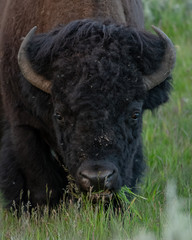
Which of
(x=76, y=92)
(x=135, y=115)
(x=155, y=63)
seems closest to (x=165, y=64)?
(x=155, y=63)

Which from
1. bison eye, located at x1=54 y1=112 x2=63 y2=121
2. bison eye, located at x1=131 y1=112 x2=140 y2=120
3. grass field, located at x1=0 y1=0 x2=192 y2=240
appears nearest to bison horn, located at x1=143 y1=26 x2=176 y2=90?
bison eye, located at x1=131 y1=112 x2=140 y2=120

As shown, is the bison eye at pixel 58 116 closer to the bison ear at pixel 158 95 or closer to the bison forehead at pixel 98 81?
the bison forehead at pixel 98 81

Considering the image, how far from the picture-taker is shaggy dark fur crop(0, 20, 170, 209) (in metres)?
4.23

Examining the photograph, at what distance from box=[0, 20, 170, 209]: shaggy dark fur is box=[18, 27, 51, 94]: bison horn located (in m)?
0.05

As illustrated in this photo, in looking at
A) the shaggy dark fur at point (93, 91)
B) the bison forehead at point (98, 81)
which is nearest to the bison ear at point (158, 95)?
the shaggy dark fur at point (93, 91)

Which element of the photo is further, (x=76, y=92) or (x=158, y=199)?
(x=158, y=199)

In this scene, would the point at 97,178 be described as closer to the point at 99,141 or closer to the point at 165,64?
the point at 99,141

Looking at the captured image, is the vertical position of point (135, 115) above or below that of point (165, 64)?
below

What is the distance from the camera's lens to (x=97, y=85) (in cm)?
424

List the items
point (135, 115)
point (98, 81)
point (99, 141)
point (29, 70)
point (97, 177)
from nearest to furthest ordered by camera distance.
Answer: point (97, 177) → point (99, 141) → point (98, 81) → point (135, 115) → point (29, 70)

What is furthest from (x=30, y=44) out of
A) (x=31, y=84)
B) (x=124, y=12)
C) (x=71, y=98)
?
(x=124, y=12)

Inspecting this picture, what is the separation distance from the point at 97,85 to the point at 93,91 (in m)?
0.05

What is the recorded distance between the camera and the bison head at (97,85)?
4.19m

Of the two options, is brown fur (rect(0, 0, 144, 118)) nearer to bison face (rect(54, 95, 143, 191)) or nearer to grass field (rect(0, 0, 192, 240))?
bison face (rect(54, 95, 143, 191))
